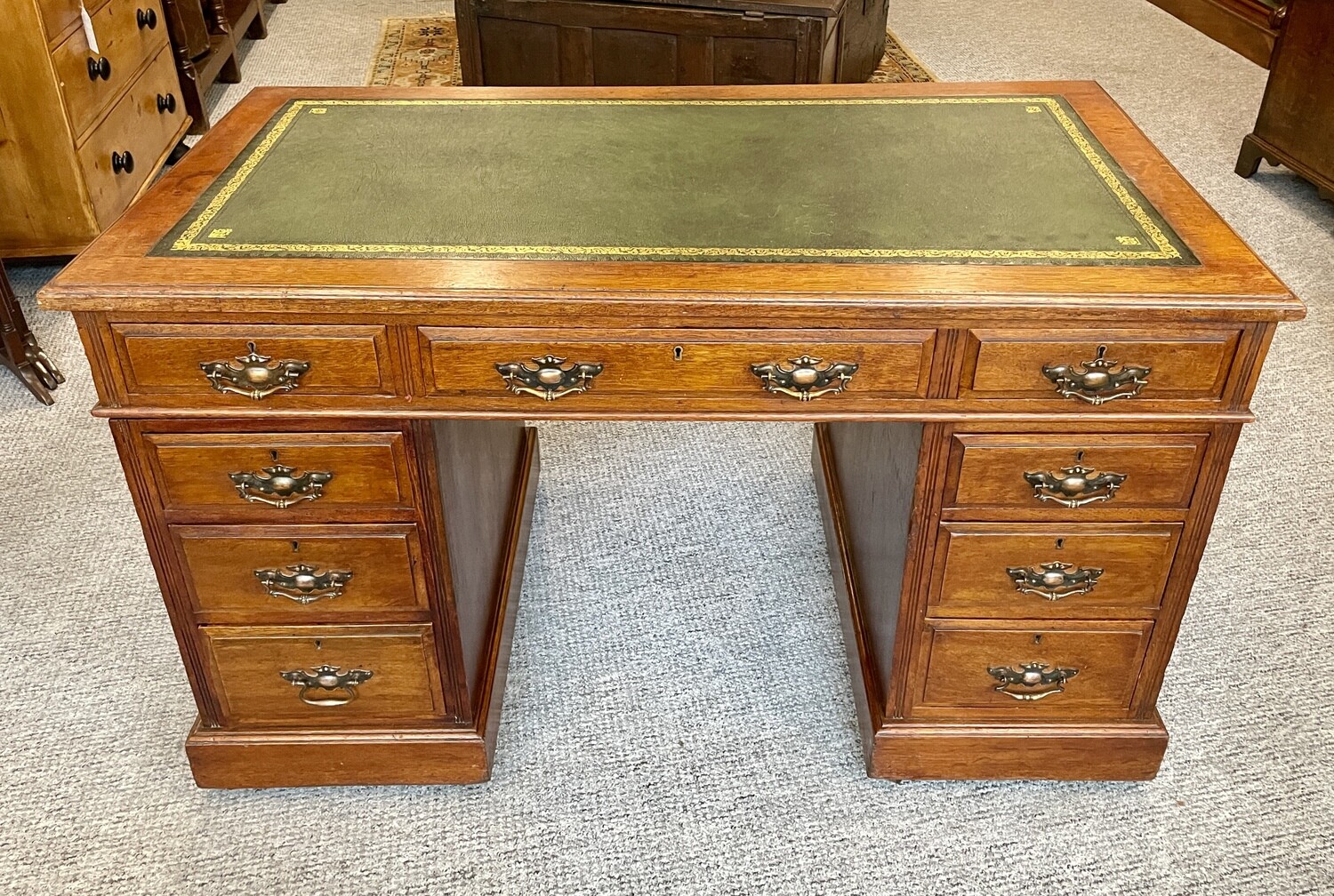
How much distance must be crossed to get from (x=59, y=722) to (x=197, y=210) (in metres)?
0.95

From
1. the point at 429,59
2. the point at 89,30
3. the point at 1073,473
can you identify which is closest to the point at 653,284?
the point at 1073,473

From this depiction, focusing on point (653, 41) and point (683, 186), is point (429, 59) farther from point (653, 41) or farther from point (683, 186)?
point (683, 186)

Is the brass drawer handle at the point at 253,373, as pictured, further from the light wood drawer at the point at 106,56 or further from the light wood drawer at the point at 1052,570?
the light wood drawer at the point at 106,56

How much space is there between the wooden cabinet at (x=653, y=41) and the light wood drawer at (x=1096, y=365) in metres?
2.50

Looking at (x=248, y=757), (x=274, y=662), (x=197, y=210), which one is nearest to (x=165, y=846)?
(x=248, y=757)

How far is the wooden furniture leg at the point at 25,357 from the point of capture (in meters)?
2.61

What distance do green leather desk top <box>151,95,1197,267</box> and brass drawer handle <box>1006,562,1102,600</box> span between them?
0.44 meters

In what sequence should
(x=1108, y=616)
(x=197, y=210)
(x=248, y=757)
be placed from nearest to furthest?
(x=197, y=210) → (x=1108, y=616) → (x=248, y=757)

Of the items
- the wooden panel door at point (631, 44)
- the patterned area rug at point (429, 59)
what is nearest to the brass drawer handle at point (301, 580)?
the wooden panel door at point (631, 44)

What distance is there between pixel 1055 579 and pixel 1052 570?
14mm

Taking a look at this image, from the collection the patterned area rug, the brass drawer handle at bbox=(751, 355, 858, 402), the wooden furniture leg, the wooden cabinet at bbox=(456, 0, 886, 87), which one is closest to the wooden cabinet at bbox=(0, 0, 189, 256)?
the wooden furniture leg

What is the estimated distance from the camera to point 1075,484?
4.73ft

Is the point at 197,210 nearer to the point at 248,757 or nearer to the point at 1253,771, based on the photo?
the point at 248,757

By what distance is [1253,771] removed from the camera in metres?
1.76
